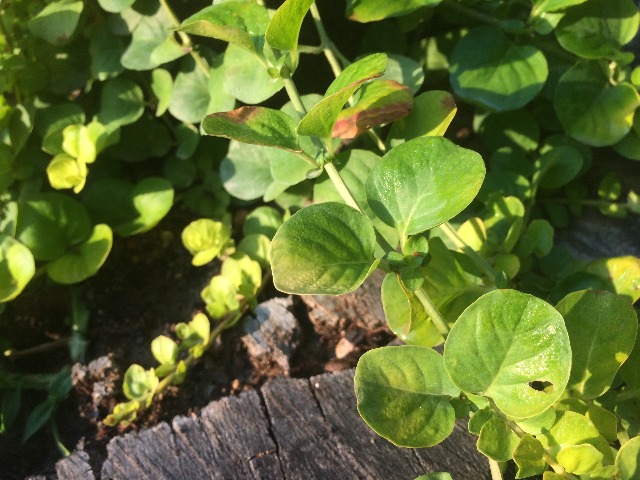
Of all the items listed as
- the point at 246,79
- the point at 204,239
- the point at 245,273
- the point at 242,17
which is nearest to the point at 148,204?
the point at 204,239

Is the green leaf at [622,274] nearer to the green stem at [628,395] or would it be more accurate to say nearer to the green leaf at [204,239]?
the green stem at [628,395]

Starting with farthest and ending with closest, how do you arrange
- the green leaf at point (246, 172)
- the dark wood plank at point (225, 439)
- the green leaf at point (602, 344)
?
1. the green leaf at point (246, 172)
2. the dark wood plank at point (225, 439)
3. the green leaf at point (602, 344)

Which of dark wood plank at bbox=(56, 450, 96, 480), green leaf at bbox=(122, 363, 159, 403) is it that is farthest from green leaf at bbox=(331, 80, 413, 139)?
dark wood plank at bbox=(56, 450, 96, 480)

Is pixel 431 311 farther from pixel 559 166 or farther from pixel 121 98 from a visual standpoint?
pixel 121 98

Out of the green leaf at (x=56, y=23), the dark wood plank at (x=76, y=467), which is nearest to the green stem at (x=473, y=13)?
the green leaf at (x=56, y=23)

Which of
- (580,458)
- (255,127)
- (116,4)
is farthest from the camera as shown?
(116,4)
